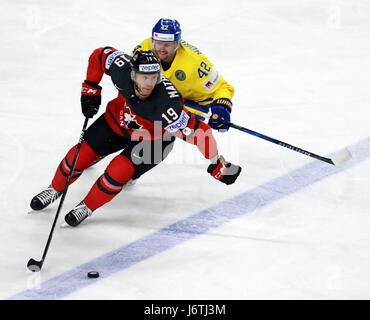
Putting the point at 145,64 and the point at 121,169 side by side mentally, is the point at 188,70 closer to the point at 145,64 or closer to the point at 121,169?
the point at 145,64

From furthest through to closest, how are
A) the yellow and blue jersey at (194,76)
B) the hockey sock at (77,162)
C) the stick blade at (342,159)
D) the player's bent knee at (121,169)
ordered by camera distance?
the stick blade at (342,159), the yellow and blue jersey at (194,76), the hockey sock at (77,162), the player's bent knee at (121,169)

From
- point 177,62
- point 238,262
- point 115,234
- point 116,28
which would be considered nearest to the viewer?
point 238,262

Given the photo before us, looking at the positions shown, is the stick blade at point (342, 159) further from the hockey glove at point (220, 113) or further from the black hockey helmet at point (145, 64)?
the black hockey helmet at point (145, 64)

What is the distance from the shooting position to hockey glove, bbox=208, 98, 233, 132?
4.17 m

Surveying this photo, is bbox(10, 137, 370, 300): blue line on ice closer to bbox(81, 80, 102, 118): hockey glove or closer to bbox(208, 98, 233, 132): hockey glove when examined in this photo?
bbox(208, 98, 233, 132): hockey glove

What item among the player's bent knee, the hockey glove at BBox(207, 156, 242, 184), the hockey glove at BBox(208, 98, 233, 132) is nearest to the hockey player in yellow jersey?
the hockey glove at BBox(208, 98, 233, 132)

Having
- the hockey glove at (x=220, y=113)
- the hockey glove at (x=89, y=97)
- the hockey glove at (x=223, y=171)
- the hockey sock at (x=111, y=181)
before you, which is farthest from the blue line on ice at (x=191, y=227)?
the hockey glove at (x=89, y=97)

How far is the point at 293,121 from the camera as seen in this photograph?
5484 mm

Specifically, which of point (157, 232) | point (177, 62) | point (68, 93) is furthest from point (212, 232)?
point (68, 93)

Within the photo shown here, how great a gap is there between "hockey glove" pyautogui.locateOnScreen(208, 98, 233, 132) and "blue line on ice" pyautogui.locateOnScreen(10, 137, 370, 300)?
48cm

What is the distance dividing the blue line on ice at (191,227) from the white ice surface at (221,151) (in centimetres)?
6

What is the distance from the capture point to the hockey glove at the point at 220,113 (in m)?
4.17
